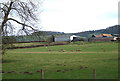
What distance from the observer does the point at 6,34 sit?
78.2 ft

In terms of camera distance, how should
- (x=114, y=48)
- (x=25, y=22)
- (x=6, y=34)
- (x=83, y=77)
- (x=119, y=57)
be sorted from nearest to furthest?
(x=83, y=77)
(x=119, y=57)
(x=114, y=48)
(x=6, y=34)
(x=25, y=22)

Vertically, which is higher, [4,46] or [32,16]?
[32,16]

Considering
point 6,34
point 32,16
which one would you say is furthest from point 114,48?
point 6,34

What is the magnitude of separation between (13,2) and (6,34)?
450cm

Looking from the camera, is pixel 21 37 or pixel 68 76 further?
pixel 21 37

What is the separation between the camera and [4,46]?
80.5ft

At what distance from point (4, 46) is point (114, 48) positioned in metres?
14.3

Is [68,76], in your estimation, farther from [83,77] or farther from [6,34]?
[6,34]

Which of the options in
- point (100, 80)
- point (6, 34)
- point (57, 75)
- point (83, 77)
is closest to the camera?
point (100, 80)

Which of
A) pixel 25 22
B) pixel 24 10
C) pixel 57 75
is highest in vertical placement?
pixel 24 10

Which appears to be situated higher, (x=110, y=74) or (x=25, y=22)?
(x=25, y=22)

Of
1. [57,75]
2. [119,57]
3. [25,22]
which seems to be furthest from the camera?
[25,22]

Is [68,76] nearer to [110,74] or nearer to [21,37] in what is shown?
[110,74]

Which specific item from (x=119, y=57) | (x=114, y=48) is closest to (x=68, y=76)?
(x=119, y=57)
